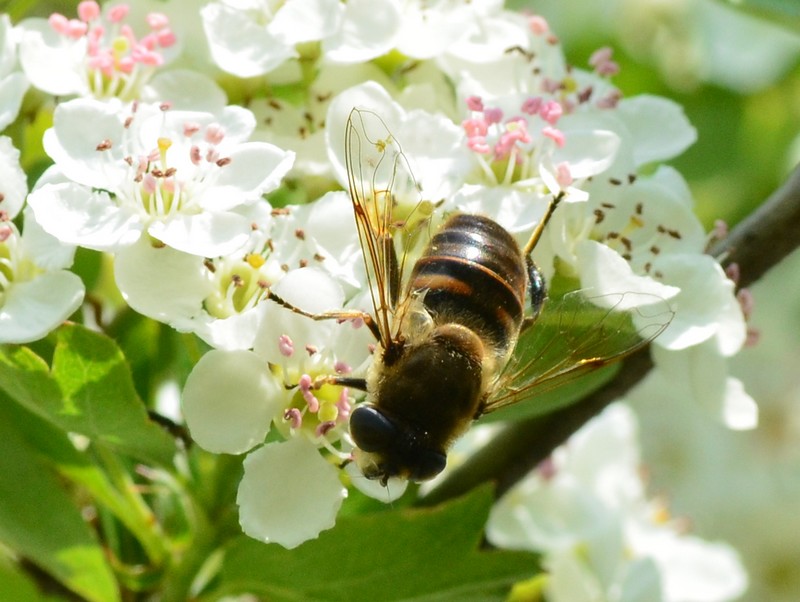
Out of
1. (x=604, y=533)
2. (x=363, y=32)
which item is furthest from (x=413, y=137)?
(x=604, y=533)

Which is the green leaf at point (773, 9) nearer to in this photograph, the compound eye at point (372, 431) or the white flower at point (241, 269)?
the white flower at point (241, 269)

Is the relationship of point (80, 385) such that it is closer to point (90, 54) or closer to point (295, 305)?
point (295, 305)

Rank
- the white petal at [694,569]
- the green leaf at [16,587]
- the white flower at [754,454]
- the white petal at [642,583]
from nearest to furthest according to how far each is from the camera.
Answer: the green leaf at [16,587] < the white petal at [642,583] < the white petal at [694,569] < the white flower at [754,454]

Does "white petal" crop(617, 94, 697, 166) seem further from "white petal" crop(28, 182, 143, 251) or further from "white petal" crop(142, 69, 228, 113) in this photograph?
"white petal" crop(28, 182, 143, 251)

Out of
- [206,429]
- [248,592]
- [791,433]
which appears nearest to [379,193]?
[206,429]

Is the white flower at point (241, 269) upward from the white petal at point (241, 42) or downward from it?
downward

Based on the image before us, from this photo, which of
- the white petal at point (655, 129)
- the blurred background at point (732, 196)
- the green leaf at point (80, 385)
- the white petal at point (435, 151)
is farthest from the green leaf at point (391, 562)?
the blurred background at point (732, 196)
